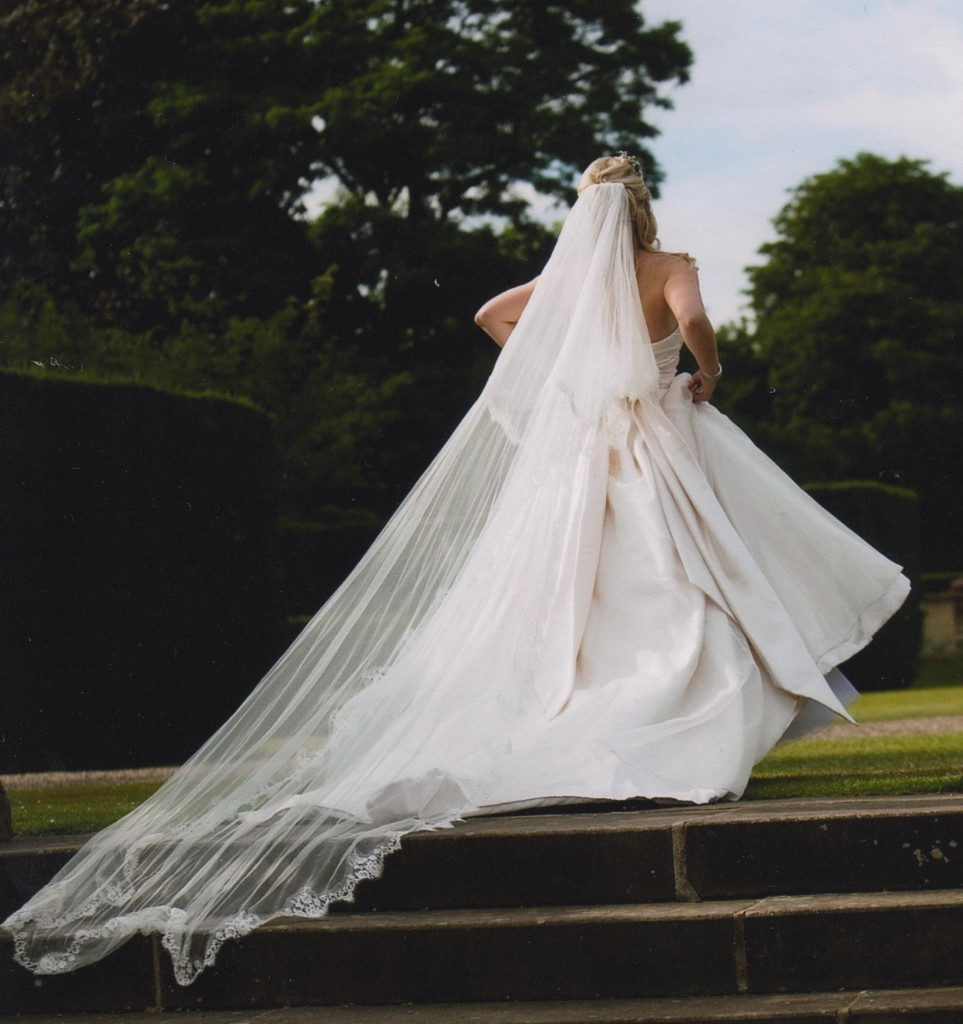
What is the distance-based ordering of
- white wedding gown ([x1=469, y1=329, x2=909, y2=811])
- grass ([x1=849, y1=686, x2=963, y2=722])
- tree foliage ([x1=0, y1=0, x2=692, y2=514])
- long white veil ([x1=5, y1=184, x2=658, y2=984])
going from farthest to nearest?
tree foliage ([x1=0, y1=0, x2=692, y2=514]) → grass ([x1=849, y1=686, x2=963, y2=722]) → white wedding gown ([x1=469, y1=329, x2=909, y2=811]) → long white veil ([x1=5, y1=184, x2=658, y2=984])

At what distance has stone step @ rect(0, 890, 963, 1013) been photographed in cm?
341

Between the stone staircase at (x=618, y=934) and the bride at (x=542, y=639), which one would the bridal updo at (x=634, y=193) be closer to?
the bride at (x=542, y=639)

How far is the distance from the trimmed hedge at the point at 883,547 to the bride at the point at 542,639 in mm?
12576

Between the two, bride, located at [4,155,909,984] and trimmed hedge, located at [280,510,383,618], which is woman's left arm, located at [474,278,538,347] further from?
trimmed hedge, located at [280,510,383,618]

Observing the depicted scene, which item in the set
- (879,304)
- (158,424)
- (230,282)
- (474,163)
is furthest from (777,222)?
(158,424)

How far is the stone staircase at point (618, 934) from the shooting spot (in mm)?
3402

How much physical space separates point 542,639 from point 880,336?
3393 centimetres

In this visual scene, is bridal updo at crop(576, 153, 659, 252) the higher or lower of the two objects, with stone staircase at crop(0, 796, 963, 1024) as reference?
higher

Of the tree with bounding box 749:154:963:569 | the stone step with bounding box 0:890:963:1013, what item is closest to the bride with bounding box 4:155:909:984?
the stone step with bounding box 0:890:963:1013

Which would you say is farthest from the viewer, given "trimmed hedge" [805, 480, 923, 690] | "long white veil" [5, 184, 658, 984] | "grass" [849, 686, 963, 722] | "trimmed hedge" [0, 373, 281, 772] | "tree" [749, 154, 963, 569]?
"tree" [749, 154, 963, 569]

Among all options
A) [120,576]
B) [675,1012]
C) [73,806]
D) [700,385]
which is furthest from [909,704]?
[675,1012]

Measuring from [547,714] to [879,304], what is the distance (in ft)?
111

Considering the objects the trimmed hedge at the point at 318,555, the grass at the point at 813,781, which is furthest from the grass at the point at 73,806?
the trimmed hedge at the point at 318,555

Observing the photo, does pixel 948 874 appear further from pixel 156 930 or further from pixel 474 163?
pixel 474 163
